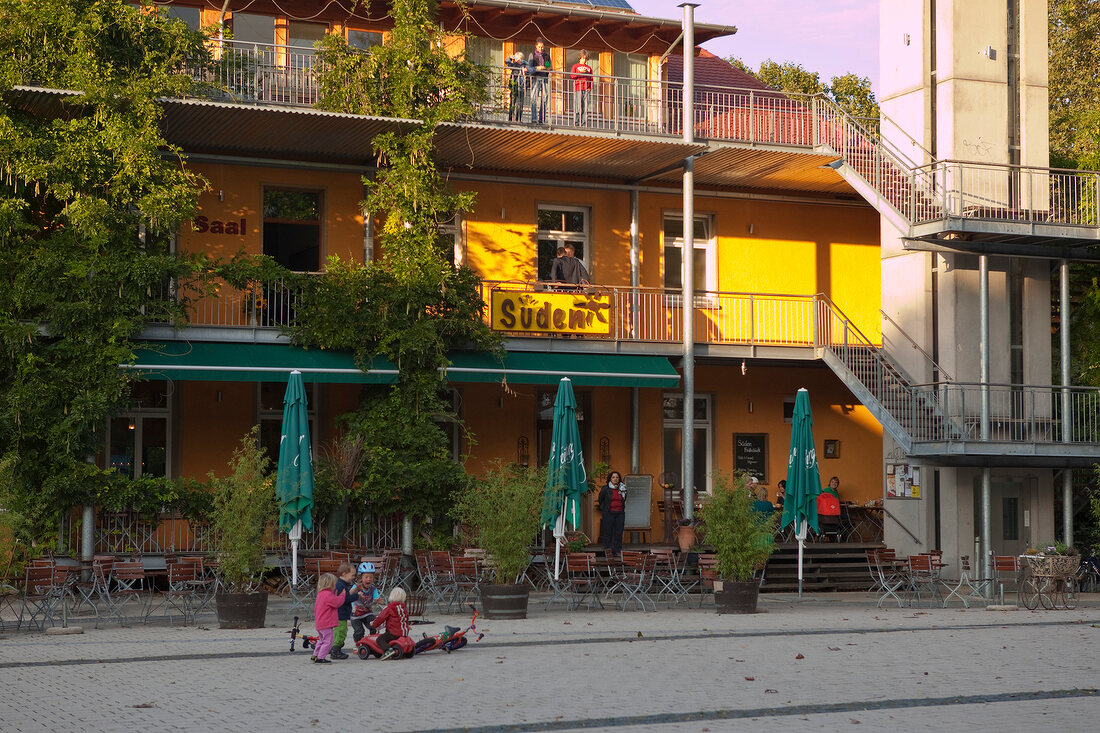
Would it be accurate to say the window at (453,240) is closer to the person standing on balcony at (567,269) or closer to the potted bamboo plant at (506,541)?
the person standing on balcony at (567,269)

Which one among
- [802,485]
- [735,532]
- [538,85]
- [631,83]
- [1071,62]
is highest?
[1071,62]

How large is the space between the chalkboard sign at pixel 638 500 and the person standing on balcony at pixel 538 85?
5894mm

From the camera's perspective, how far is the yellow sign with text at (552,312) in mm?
20922

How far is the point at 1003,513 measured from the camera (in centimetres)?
2172

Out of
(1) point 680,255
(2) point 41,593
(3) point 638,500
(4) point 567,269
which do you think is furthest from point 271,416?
(1) point 680,255

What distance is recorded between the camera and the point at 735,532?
1650 cm

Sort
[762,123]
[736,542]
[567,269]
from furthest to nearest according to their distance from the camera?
[762,123] < [567,269] < [736,542]

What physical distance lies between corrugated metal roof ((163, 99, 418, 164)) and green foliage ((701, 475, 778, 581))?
7.25m

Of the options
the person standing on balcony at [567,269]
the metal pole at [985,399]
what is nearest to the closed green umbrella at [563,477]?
the person standing on balcony at [567,269]

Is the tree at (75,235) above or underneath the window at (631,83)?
underneath

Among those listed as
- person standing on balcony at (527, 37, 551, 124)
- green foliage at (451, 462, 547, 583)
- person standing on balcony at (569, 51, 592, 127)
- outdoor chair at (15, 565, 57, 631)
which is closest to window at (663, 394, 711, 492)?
person standing on balcony at (569, 51, 592, 127)

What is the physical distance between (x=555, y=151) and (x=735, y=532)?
7.57 metres

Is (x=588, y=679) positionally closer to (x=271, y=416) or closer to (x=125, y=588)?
(x=125, y=588)

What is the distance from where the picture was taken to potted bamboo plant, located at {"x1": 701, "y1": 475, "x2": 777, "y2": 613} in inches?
650
